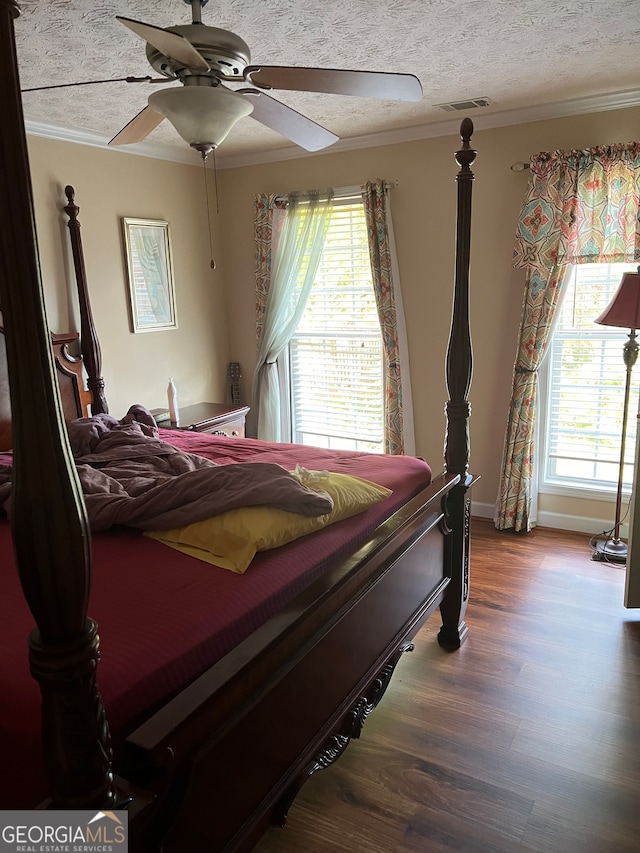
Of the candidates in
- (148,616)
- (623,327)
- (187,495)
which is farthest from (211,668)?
(623,327)

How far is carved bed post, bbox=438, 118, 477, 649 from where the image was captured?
2510mm

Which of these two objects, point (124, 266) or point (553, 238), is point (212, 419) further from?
point (553, 238)

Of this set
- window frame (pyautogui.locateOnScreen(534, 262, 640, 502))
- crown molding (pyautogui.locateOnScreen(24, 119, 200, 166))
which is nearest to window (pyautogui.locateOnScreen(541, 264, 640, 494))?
window frame (pyautogui.locateOnScreen(534, 262, 640, 502))

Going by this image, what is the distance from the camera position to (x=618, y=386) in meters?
3.68

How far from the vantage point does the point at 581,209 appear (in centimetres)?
350

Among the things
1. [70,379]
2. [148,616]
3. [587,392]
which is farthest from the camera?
[587,392]

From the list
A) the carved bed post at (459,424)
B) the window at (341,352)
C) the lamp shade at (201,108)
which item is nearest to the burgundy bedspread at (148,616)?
the carved bed post at (459,424)

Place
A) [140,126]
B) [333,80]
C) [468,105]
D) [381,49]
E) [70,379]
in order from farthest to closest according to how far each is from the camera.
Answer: [70,379], [468,105], [381,49], [140,126], [333,80]

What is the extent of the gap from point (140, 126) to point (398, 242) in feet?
7.22

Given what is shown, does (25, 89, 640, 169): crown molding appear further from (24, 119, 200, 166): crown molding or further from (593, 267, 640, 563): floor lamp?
(593, 267, 640, 563): floor lamp

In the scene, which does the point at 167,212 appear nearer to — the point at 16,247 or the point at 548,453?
the point at 548,453

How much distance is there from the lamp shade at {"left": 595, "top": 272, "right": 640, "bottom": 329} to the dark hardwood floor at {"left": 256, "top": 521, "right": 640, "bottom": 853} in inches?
55.1

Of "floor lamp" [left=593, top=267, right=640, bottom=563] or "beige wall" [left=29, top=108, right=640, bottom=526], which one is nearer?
"floor lamp" [left=593, top=267, right=640, bottom=563]

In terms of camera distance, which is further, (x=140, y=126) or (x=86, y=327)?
(x=86, y=327)
